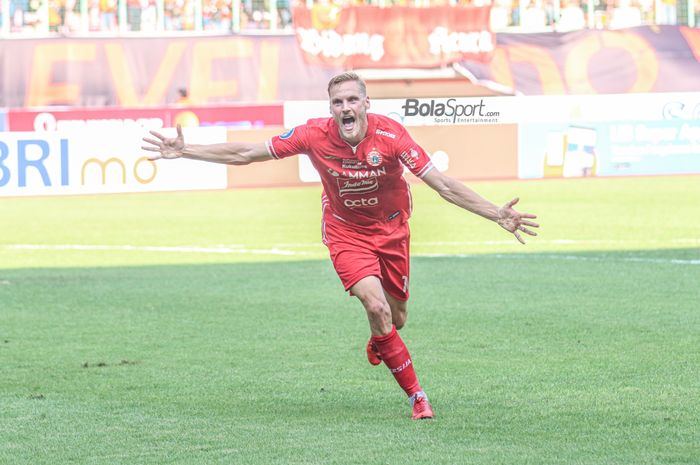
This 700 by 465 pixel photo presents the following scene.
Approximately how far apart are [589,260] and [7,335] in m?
7.69

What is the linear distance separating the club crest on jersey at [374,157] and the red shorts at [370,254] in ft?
1.97

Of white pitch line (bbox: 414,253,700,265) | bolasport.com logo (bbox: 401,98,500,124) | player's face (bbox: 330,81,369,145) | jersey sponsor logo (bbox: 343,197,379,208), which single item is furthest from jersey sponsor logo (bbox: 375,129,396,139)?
white pitch line (bbox: 414,253,700,265)

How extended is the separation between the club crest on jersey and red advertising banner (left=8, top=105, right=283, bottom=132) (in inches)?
946

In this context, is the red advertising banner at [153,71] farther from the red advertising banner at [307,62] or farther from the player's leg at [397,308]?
the player's leg at [397,308]

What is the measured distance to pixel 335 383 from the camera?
28.4 ft

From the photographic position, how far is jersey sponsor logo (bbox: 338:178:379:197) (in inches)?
308

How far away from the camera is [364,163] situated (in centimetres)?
771

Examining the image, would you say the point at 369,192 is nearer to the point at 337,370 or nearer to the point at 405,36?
the point at 337,370

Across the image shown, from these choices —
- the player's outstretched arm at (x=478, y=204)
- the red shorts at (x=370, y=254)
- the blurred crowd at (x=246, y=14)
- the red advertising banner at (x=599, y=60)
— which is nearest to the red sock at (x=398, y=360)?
the red shorts at (x=370, y=254)

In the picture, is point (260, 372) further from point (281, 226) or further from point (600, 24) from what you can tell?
point (600, 24)

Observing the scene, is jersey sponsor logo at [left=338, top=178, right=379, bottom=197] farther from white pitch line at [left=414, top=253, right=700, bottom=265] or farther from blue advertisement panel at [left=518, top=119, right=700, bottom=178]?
blue advertisement panel at [left=518, top=119, right=700, bottom=178]

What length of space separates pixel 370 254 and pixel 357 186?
439mm

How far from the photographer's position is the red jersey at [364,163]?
7.65 metres

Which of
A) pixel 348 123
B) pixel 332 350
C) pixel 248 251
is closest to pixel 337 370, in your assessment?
pixel 332 350
